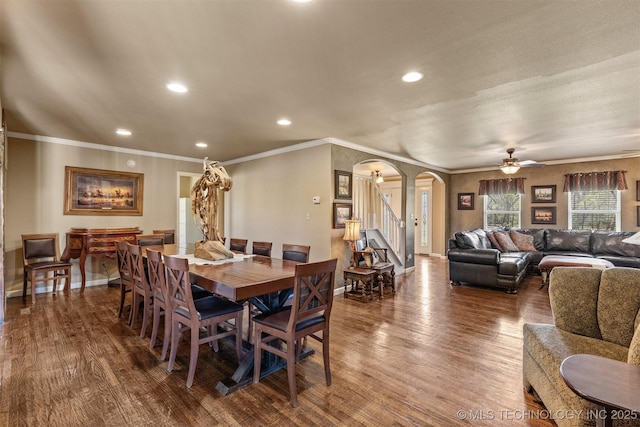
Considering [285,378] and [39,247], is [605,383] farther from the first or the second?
[39,247]

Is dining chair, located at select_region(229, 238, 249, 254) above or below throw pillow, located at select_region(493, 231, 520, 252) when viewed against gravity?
above

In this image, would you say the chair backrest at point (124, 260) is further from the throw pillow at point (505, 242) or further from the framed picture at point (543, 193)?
the framed picture at point (543, 193)

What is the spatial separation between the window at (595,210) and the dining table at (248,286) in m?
7.33

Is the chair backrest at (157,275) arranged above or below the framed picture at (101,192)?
below

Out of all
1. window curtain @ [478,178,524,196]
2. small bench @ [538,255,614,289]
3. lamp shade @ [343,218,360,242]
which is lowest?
small bench @ [538,255,614,289]

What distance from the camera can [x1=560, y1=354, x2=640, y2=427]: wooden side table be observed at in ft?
3.49

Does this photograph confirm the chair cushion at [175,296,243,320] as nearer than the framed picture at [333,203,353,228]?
Yes

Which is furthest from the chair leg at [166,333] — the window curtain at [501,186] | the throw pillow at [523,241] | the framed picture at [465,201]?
the framed picture at [465,201]

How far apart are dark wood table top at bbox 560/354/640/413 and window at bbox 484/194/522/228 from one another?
24.5 ft

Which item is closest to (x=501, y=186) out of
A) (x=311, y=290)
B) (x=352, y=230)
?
(x=352, y=230)

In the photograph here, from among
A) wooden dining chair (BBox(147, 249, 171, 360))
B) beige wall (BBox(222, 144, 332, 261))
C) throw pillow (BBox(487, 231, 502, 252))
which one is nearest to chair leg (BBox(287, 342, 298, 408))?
wooden dining chair (BBox(147, 249, 171, 360))

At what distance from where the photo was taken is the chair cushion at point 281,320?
2172mm

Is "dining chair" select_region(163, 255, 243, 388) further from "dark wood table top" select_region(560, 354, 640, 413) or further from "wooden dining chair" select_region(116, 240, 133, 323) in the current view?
"dark wood table top" select_region(560, 354, 640, 413)

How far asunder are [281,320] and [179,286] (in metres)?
0.83
